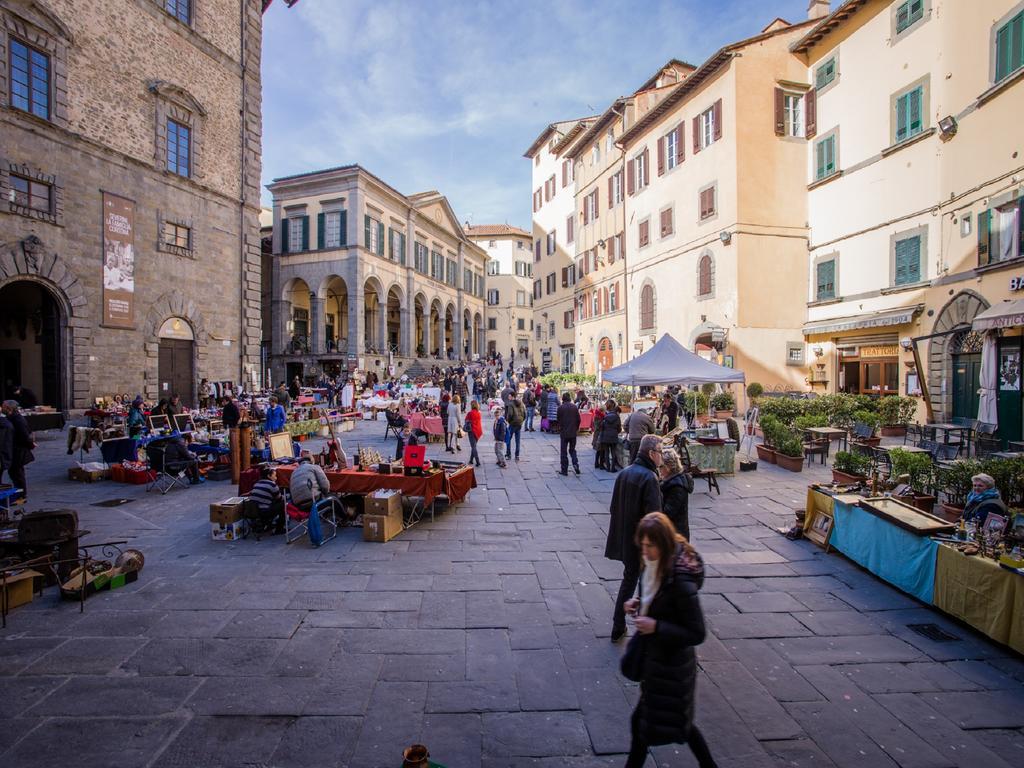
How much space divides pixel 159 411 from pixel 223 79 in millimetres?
13841

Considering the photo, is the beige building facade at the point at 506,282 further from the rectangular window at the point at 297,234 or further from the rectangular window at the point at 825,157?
the rectangular window at the point at 825,157

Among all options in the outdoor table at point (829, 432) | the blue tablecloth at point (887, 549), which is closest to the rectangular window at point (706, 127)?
the outdoor table at point (829, 432)


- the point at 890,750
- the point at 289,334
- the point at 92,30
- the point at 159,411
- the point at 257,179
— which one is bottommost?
the point at 890,750

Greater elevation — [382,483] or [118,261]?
[118,261]

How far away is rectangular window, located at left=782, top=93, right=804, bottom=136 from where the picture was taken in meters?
19.2

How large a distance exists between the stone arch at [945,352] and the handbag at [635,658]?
14.9 meters

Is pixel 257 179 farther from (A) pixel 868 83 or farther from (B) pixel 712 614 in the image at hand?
(B) pixel 712 614

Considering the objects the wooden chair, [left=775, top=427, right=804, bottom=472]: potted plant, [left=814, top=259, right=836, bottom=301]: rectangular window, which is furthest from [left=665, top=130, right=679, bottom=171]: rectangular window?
the wooden chair

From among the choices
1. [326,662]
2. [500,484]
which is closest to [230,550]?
[326,662]

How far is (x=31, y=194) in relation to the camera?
14.4 meters

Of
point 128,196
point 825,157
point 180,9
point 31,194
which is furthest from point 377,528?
point 180,9

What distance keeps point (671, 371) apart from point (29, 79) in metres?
18.5

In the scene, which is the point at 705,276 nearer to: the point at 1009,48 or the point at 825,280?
the point at 825,280

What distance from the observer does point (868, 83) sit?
54.2ft
